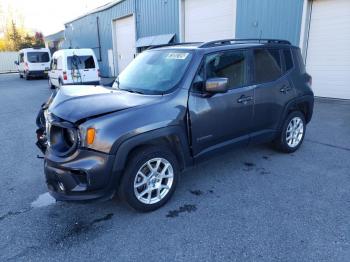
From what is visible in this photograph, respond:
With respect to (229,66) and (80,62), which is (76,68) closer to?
(80,62)

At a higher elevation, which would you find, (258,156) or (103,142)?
(103,142)

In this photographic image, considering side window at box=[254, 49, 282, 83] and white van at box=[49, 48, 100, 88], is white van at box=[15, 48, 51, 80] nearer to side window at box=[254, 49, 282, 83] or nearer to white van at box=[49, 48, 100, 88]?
white van at box=[49, 48, 100, 88]

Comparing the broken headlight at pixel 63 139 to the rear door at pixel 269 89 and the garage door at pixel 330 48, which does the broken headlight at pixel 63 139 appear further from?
the garage door at pixel 330 48

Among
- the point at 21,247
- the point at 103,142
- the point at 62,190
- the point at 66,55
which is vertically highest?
the point at 66,55

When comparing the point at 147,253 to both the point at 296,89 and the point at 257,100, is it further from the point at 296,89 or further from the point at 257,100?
the point at 296,89

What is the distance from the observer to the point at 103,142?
2.71 m

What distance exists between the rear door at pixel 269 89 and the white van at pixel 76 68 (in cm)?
905

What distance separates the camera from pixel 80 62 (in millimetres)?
12031

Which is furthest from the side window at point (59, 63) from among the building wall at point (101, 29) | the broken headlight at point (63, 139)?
the broken headlight at point (63, 139)

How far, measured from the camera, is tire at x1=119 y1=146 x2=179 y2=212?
9.77ft

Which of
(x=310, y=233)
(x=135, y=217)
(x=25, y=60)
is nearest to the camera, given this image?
(x=310, y=233)

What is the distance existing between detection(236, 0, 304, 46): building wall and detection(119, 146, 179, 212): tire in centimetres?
771

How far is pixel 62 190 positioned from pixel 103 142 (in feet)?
2.26

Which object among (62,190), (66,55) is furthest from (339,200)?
(66,55)
